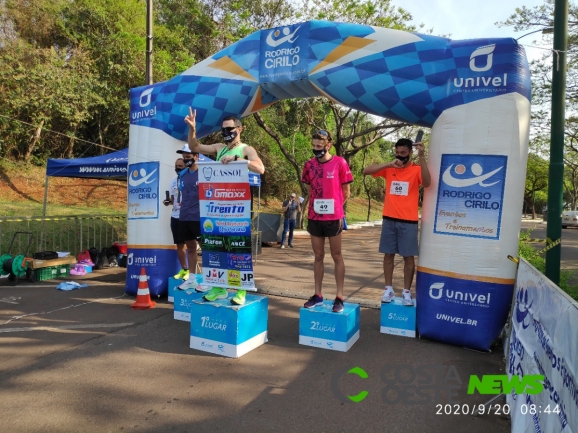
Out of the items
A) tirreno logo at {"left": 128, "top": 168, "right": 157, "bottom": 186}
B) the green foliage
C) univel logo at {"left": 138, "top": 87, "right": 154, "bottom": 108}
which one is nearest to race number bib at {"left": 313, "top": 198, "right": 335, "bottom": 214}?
the green foliage

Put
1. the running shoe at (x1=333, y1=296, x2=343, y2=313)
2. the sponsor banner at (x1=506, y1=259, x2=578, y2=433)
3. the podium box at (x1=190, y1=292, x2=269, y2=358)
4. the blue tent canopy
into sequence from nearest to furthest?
the sponsor banner at (x1=506, y1=259, x2=578, y2=433), the podium box at (x1=190, y1=292, x2=269, y2=358), the running shoe at (x1=333, y1=296, x2=343, y2=313), the blue tent canopy

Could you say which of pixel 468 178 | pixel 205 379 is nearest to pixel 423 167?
pixel 468 178

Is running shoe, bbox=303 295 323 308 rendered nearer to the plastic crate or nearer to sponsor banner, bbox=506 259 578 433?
sponsor banner, bbox=506 259 578 433

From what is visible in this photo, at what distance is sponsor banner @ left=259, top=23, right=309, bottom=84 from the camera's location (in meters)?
5.41

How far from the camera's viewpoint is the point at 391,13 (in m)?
18.7

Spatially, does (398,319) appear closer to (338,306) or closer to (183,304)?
(338,306)

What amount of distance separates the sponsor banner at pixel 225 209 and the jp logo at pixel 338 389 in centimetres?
176

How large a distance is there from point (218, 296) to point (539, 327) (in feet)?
10.2

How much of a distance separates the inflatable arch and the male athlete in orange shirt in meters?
0.14

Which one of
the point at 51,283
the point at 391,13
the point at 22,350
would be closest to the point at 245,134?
the point at 391,13

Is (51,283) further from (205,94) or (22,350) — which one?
(205,94)

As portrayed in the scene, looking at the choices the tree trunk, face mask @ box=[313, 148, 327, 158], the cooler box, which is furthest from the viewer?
the tree trunk

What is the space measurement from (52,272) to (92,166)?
240 cm

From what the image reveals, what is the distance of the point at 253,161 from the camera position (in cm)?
451
